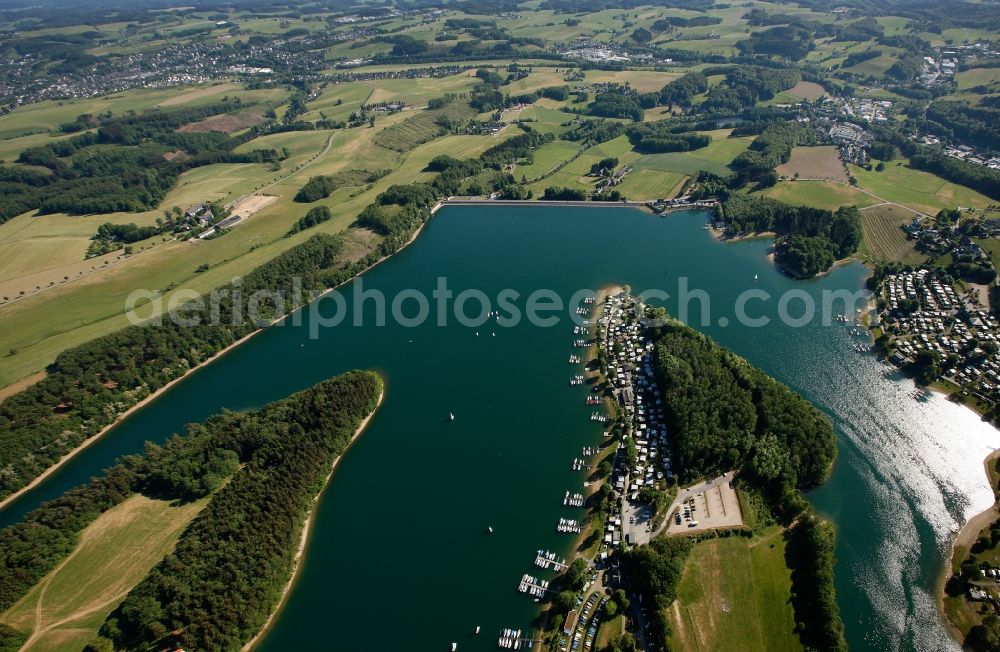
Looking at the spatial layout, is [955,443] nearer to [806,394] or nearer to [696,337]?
[806,394]

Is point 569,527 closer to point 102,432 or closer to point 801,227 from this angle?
point 102,432

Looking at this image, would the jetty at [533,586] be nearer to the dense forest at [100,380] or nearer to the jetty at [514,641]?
the jetty at [514,641]

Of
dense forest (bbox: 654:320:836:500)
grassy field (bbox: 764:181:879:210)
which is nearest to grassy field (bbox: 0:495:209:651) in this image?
dense forest (bbox: 654:320:836:500)

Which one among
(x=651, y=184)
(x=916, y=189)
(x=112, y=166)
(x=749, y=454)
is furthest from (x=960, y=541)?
(x=112, y=166)

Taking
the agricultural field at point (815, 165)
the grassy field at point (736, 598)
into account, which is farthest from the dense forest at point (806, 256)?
the grassy field at point (736, 598)

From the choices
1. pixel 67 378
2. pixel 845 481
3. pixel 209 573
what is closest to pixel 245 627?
pixel 209 573
